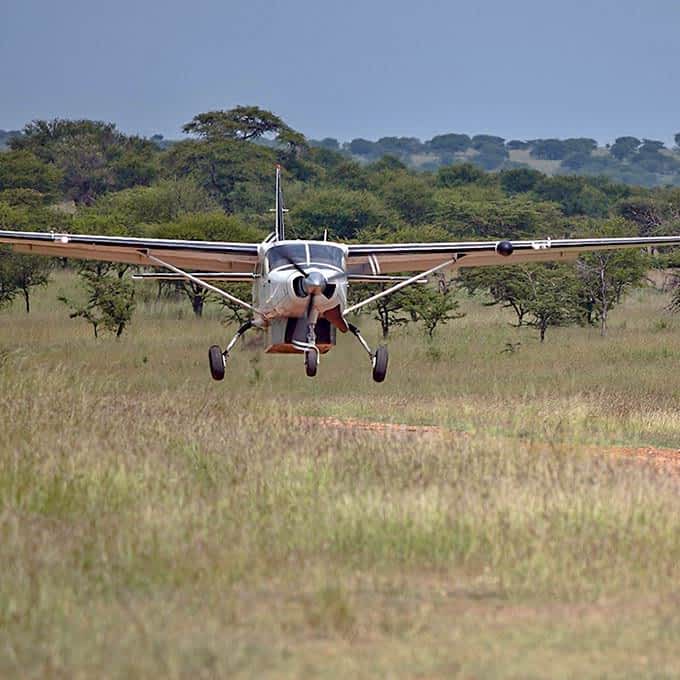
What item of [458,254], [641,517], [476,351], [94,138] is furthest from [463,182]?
[641,517]

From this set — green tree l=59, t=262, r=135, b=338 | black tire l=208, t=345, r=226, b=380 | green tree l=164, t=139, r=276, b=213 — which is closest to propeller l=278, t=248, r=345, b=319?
black tire l=208, t=345, r=226, b=380

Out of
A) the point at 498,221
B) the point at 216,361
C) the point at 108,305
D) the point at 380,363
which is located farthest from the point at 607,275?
the point at 498,221

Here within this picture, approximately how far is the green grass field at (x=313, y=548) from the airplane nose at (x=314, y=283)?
5906 millimetres

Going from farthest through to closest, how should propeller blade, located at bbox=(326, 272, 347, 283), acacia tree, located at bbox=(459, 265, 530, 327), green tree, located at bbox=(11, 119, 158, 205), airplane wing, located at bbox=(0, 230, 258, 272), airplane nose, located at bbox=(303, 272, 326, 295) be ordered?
1. green tree, located at bbox=(11, 119, 158, 205)
2. acacia tree, located at bbox=(459, 265, 530, 327)
3. airplane wing, located at bbox=(0, 230, 258, 272)
4. propeller blade, located at bbox=(326, 272, 347, 283)
5. airplane nose, located at bbox=(303, 272, 326, 295)

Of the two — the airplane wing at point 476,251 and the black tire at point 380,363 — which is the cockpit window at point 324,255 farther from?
the black tire at point 380,363

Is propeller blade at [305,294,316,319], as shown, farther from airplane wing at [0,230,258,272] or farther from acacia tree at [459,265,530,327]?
acacia tree at [459,265,530,327]

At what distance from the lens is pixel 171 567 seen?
853 centimetres

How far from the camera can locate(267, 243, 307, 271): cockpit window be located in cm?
2253

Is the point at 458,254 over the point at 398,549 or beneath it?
over

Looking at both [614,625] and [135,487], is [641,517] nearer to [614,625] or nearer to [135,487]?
[614,625]

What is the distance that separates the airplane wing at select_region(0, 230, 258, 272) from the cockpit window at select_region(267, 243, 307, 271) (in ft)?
5.73

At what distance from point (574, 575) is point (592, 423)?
9920mm

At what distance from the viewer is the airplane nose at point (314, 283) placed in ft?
71.6

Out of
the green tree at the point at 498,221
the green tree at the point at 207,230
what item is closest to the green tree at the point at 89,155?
the green tree at the point at 498,221
